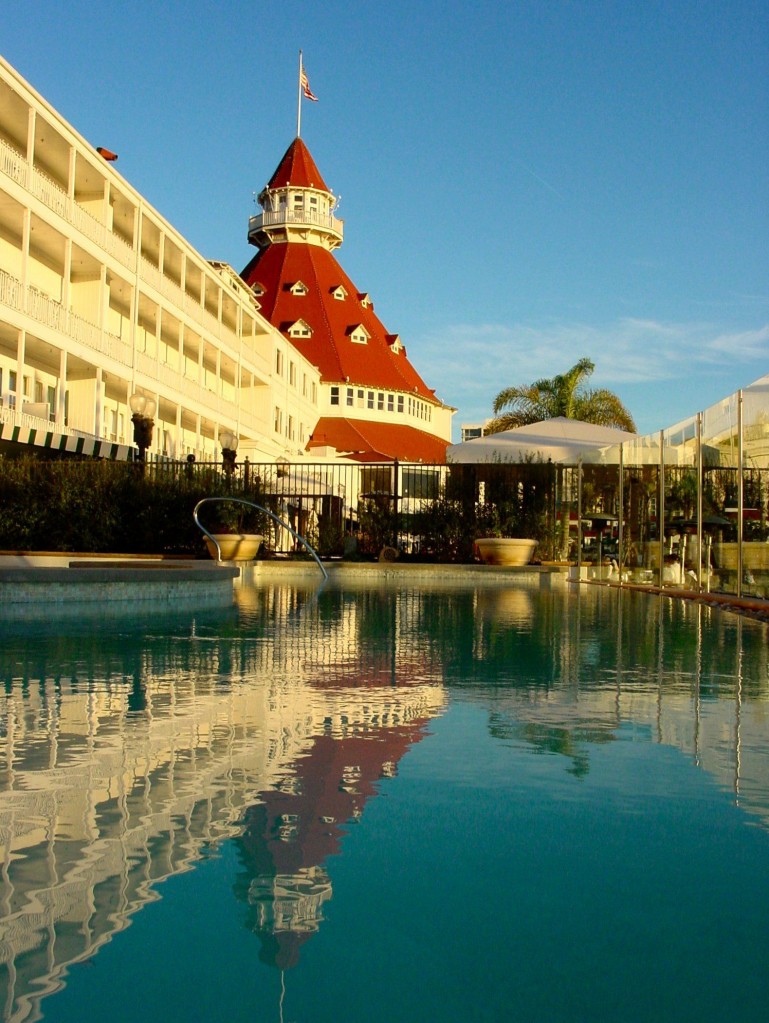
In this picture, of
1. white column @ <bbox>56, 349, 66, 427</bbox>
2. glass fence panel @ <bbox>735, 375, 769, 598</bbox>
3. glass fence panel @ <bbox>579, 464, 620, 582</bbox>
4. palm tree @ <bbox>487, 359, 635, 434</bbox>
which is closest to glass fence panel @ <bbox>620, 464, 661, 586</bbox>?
glass fence panel @ <bbox>579, 464, 620, 582</bbox>

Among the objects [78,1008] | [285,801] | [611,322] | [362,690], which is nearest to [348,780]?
[285,801]

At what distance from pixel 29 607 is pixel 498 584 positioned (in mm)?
9823

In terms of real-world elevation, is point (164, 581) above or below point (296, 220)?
below

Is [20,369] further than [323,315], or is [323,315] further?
[323,315]

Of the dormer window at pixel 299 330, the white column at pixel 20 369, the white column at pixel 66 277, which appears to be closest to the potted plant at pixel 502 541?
the white column at pixel 20 369

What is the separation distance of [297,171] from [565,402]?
28.1 m

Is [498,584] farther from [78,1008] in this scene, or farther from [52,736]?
[78,1008]

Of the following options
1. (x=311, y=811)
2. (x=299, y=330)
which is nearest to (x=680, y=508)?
(x=311, y=811)

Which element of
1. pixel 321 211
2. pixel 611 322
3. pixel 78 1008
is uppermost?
pixel 321 211

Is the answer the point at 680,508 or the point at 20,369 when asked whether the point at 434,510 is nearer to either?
the point at 680,508

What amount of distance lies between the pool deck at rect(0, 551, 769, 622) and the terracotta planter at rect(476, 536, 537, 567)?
Result: 4.50ft

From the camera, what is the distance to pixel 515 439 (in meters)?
22.3

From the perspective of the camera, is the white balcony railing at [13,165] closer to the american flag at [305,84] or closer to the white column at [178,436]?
the white column at [178,436]

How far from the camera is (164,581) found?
33.5ft
